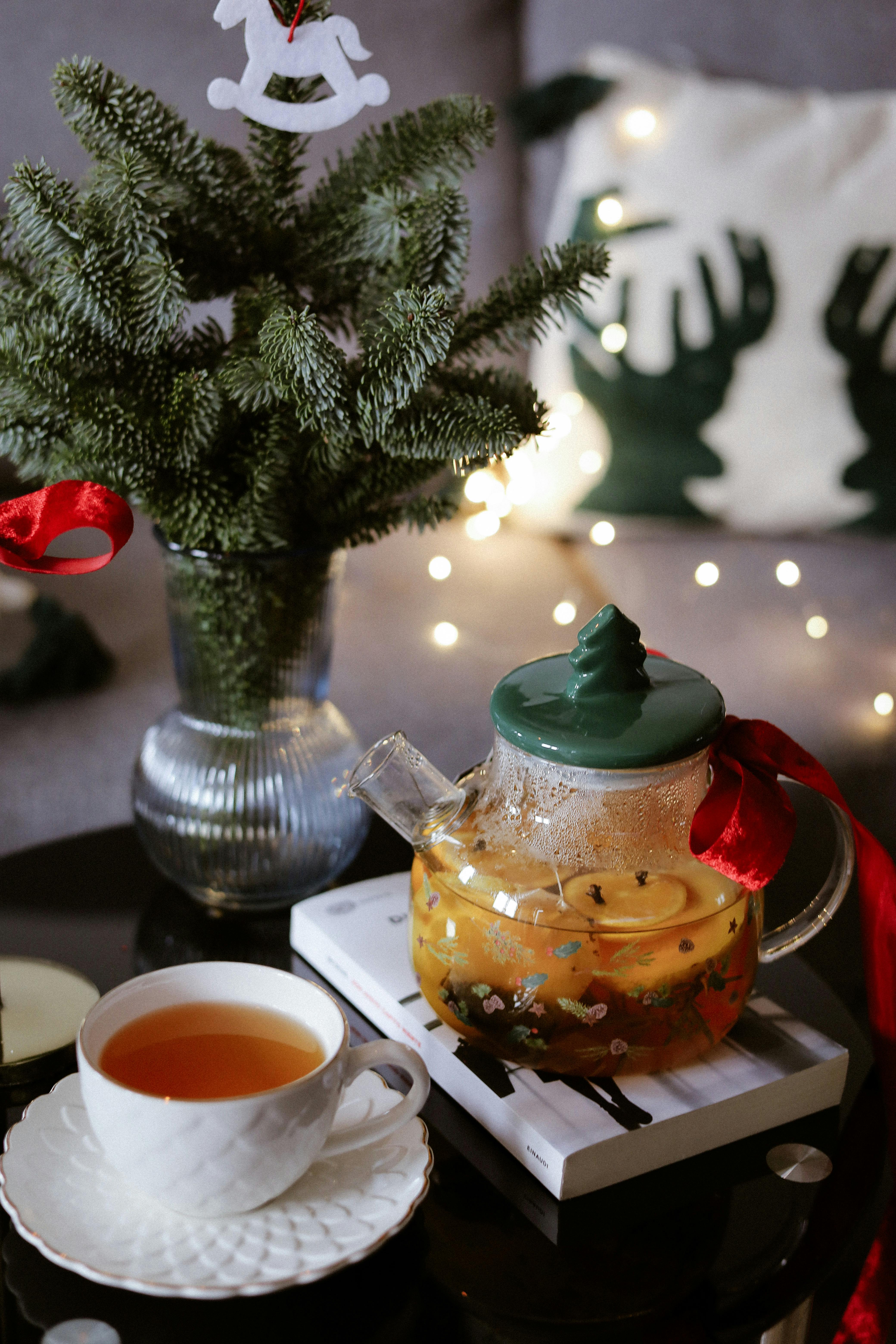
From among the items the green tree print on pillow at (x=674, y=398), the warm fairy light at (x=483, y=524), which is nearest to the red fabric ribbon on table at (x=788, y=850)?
the warm fairy light at (x=483, y=524)

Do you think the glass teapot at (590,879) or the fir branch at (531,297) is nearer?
the glass teapot at (590,879)

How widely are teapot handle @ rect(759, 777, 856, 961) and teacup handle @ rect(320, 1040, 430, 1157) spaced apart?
198 millimetres

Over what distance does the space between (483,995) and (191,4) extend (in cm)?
139

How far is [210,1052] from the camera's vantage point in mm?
537

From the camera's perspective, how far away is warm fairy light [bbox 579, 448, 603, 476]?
1649mm

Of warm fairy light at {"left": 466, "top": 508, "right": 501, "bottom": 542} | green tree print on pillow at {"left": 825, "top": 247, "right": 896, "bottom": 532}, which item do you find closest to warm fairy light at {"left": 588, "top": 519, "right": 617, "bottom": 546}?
warm fairy light at {"left": 466, "top": 508, "right": 501, "bottom": 542}

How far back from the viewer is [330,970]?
0.71 meters

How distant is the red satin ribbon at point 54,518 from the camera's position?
556mm

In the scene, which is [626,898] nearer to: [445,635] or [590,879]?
[590,879]

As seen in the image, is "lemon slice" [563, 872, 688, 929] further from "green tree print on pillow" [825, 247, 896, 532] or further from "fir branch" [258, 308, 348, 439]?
"green tree print on pillow" [825, 247, 896, 532]

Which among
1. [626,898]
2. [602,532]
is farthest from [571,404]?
[626,898]

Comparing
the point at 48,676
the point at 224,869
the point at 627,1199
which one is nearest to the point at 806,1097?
the point at 627,1199

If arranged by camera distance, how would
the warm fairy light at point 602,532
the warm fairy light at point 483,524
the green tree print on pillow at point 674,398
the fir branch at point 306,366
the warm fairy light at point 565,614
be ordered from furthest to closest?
1. the green tree print on pillow at point 674,398
2. the warm fairy light at point 483,524
3. the warm fairy light at point 565,614
4. the warm fairy light at point 602,532
5. the fir branch at point 306,366

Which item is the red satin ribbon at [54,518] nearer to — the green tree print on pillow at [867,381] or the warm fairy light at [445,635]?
the warm fairy light at [445,635]
